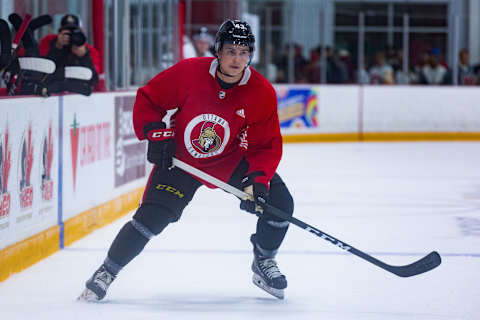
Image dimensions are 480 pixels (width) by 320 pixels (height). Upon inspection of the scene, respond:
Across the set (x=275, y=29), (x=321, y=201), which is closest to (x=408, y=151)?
(x=275, y=29)

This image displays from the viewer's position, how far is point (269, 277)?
3.21 metres

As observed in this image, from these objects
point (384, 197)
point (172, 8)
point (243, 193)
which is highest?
point (172, 8)

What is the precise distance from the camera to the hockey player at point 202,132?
119 inches

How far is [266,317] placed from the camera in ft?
9.64

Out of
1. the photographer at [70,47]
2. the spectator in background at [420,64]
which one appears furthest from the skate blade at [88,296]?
the spectator in background at [420,64]

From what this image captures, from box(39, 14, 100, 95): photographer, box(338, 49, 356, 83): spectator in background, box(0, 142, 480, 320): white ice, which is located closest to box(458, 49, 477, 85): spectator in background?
box(338, 49, 356, 83): spectator in background

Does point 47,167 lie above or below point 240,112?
below

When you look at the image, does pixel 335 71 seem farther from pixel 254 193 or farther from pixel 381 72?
pixel 254 193

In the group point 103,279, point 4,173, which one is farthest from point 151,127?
point 4,173

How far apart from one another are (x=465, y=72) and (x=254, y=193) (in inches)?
344

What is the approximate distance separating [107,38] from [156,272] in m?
2.60

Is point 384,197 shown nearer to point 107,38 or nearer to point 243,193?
point 107,38

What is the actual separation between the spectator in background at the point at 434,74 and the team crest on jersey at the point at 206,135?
8.49m

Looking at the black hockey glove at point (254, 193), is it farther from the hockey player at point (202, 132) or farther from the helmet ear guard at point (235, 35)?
the helmet ear guard at point (235, 35)
